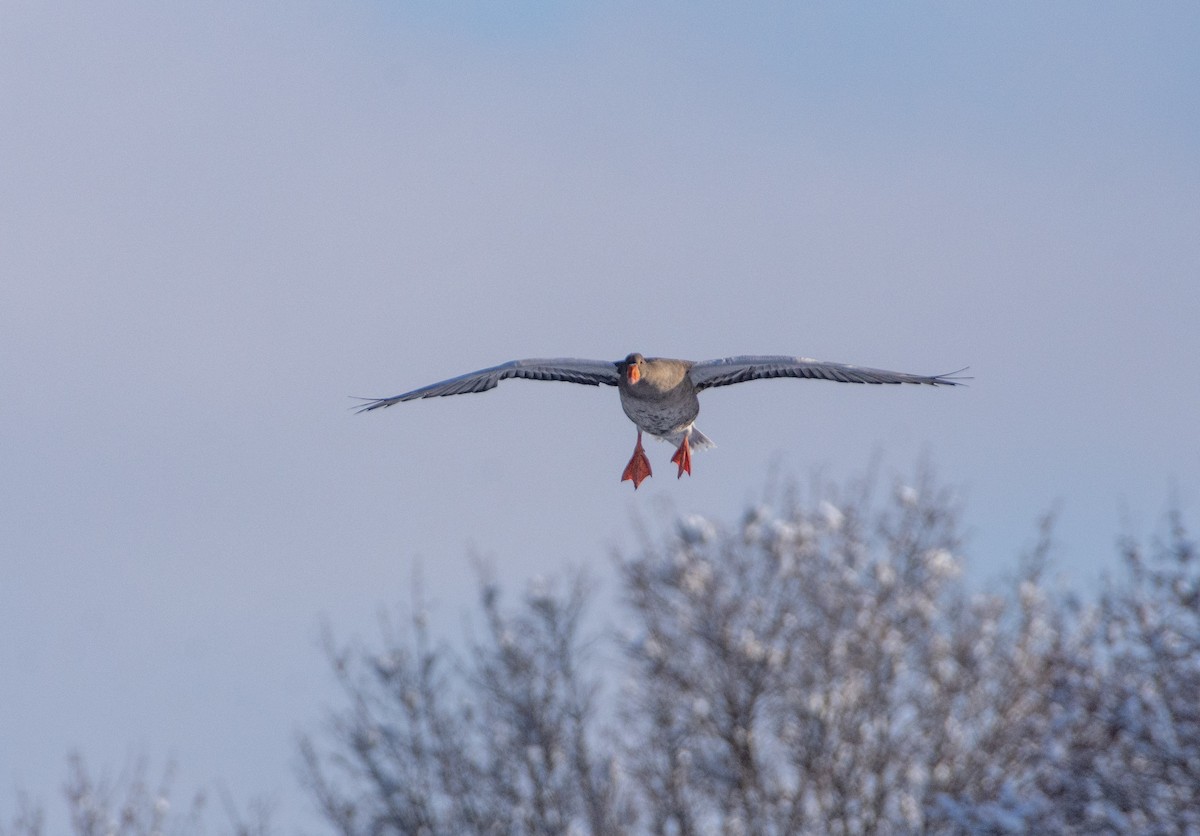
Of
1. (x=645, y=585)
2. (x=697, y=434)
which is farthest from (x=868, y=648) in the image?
(x=697, y=434)

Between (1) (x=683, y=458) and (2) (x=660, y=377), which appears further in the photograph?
(1) (x=683, y=458)

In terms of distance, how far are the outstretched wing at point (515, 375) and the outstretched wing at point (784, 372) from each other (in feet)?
2.13

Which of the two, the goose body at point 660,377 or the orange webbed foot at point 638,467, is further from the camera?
the orange webbed foot at point 638,467

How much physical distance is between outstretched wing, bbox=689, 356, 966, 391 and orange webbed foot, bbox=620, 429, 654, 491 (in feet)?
4.11

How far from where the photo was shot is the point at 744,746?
75.2 feet

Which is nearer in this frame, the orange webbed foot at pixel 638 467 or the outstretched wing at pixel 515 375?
the outstretched wing at pixel 515 375

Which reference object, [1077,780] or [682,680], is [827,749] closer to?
[682,680]

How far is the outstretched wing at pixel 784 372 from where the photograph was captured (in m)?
11.5

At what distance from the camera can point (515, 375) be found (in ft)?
41.4

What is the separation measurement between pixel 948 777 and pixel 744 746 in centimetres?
262

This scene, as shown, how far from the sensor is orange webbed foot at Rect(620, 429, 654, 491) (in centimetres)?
1386

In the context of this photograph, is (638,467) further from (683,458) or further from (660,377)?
(660,377)

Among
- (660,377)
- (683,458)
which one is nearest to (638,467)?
(683,458)

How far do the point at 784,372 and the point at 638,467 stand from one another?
217cm
